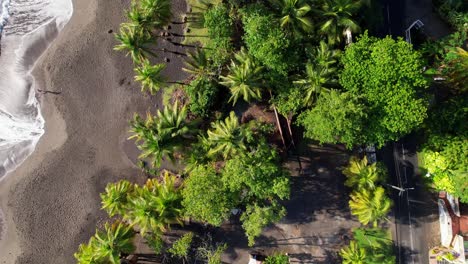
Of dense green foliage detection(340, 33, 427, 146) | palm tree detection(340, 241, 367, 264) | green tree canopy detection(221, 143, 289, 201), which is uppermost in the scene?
dense green foliage detection(340, 33, 427, 146)

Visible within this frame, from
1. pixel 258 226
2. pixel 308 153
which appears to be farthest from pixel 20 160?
pixel 308 153

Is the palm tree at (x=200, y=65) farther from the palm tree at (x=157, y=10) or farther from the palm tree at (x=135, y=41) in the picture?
the palm tree at (x=157, y=10)

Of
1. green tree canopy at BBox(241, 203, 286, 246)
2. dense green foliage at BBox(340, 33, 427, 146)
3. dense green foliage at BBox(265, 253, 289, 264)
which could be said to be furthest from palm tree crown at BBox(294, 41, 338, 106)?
dense green foliage at BBox(265, 253, 289, 264)

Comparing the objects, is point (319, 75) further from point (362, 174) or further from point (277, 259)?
point (277, 259)

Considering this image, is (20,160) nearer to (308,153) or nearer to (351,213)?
(308,153)

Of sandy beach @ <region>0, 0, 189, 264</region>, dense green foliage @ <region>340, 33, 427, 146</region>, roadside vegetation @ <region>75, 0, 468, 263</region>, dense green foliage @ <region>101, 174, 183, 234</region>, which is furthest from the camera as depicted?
sandy beach @ <region>0, 0, 189, 264</region>

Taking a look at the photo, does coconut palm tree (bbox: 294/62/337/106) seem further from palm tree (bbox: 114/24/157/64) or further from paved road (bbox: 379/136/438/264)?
palm tree (bbox: 114/24/157/64)
